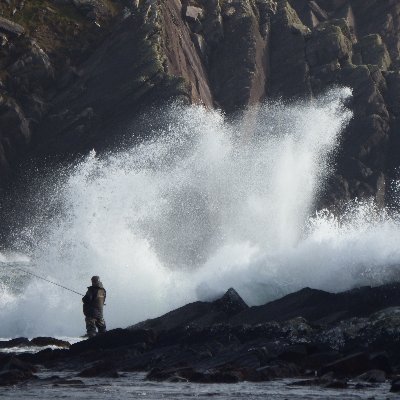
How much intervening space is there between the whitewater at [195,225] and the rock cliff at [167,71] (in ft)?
6.30

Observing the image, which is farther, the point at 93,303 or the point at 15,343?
the point at 93,303

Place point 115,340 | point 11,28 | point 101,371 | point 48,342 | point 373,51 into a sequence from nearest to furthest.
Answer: point 101,371
point 115,340
point 48,342
point 11,28
point 373,51

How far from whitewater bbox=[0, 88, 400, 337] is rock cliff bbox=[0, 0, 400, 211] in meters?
1.92

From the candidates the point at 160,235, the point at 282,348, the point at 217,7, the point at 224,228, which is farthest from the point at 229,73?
the point at 282,348

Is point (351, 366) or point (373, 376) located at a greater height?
point (351, 366)

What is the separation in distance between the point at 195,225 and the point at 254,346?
152ft

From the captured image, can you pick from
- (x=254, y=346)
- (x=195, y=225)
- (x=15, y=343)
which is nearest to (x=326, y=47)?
(x=195, y=225)

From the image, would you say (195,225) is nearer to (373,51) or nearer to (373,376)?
(373,51)

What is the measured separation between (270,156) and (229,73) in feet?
32.1

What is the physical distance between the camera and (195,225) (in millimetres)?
76312

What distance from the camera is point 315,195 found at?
9038 cm

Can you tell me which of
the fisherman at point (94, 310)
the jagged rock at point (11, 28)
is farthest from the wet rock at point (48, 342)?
the jagged rock at point (11, 28)

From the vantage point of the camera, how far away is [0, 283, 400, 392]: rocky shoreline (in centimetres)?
2689

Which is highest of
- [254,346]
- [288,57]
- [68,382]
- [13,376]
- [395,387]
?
[288,57]
